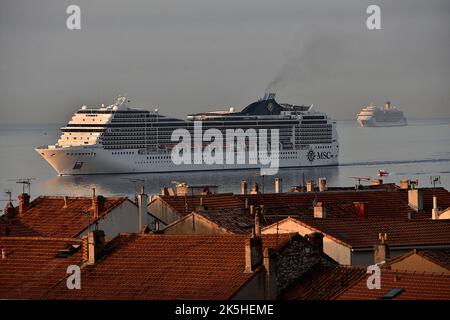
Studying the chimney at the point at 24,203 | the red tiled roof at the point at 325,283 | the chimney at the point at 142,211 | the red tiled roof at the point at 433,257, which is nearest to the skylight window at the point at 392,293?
the red tiled roof at the point at 325,283

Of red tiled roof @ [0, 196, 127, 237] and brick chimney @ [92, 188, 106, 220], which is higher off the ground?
brick chimney @ [92, 188, 106, 220]

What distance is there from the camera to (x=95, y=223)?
23.9 m

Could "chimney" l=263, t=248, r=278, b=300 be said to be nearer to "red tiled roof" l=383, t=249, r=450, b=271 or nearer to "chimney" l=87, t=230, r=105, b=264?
"red tiled roof" l=383, t=249, r=450, b=271

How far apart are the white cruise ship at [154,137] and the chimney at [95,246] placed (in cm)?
8916

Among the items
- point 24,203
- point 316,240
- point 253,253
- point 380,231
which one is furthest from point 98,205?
point 253,253

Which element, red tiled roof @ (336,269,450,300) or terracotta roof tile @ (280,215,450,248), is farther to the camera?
terracotta roof tile @ (280,215,450,248)

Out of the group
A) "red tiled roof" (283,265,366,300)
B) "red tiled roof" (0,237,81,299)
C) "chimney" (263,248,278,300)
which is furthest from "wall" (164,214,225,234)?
"chimney" (263,248,278,300)

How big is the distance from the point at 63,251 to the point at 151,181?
75.7m

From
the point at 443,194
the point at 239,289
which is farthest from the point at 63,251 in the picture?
the point at 443,194

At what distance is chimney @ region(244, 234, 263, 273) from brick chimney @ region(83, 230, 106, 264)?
246cm

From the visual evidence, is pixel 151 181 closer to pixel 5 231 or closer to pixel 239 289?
pixel 5 231

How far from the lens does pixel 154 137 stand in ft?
379

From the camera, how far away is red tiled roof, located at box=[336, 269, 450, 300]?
15773mm

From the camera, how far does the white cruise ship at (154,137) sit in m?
110
